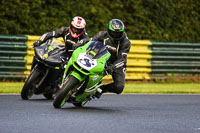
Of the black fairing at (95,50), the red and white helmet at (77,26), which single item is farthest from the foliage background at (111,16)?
the black fairing at (95,50)

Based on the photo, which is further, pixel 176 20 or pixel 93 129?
pixel 176 20

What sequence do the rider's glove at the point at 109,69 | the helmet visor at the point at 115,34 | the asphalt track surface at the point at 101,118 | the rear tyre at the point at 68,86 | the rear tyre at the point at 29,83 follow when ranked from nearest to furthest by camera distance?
the asphalt track surface at the point at 101,118, the rear tyre at the point at 68,86, the rider's glove at the point at 109,69, the helmet visor at the point at 115,34, the rear tyre at the point at 29,83

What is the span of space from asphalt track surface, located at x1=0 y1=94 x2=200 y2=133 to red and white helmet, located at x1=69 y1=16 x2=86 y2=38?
1495mm

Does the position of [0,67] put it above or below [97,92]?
below

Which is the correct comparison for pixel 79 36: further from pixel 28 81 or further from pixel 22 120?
pixel 22 120

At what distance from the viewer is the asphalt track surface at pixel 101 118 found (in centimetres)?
720

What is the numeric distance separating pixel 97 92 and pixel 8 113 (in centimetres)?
203

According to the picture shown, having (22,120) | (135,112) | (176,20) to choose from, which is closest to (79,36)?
(135,112)

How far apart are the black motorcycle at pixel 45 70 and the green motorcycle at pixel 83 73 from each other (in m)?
A: 1.72

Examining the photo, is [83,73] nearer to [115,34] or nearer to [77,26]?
[115,34]

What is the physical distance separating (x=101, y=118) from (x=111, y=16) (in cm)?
1429

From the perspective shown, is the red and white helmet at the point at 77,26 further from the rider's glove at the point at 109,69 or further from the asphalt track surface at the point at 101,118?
the rider's glove at the point at 109,69

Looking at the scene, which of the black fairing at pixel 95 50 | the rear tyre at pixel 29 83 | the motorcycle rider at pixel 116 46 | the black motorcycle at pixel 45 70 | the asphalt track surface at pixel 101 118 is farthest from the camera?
the black motorcycle at pixel 45 70

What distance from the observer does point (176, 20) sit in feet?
79.5
